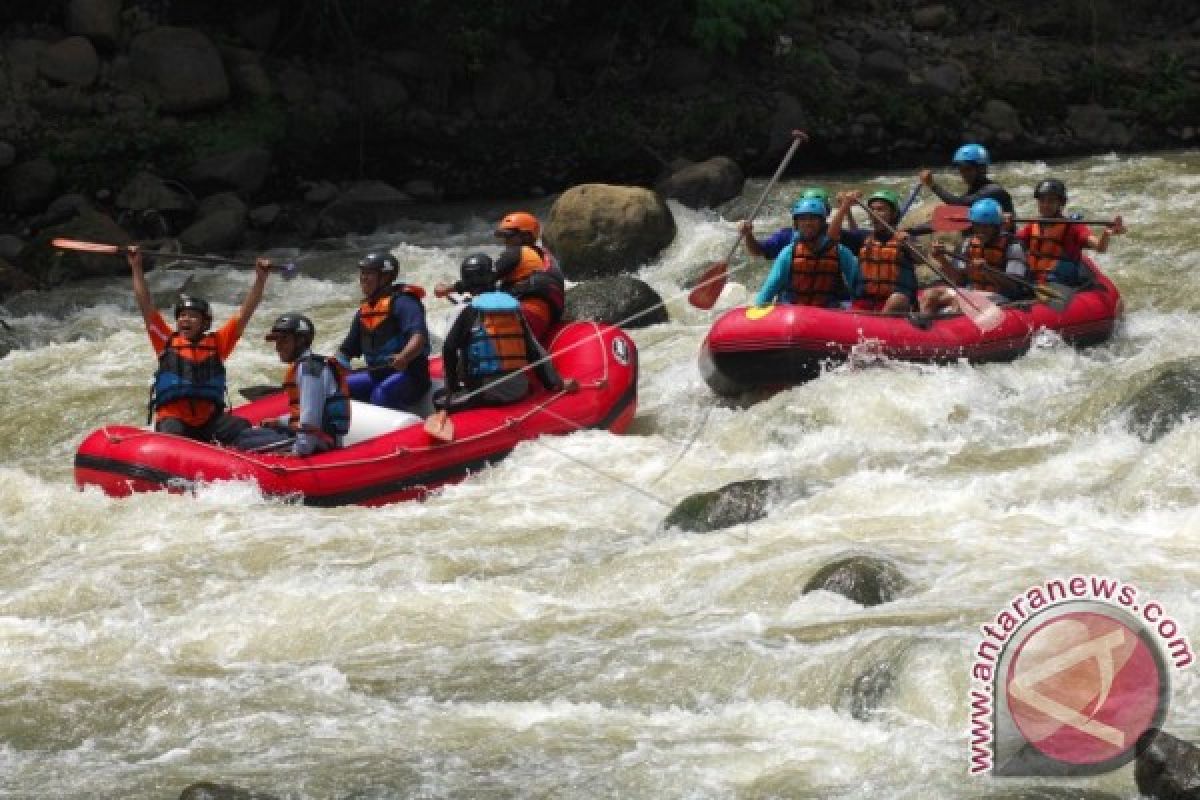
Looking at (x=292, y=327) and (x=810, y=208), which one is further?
(x=810, y=208)

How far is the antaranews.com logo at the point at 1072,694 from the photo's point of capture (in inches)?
221

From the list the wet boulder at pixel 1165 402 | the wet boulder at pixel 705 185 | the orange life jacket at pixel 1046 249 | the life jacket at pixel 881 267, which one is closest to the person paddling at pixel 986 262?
the orange life jacket at pixel 1046 249

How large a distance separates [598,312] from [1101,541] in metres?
5.40

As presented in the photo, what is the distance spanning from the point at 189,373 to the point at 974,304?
449 centimetres

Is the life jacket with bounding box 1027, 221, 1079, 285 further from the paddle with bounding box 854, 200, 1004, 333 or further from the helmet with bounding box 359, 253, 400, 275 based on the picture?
the helmet with bounding box 359, 253, 400, 275

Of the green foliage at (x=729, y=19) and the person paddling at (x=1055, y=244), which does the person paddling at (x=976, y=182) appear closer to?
the person paddling at (x=1055, y=244)

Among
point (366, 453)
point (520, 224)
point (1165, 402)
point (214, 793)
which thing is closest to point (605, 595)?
point (366, 453)

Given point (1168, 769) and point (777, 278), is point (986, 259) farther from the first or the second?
point (1168, 769)

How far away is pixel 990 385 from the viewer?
1060 centimetres

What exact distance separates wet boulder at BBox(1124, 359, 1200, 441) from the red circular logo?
3.53 m

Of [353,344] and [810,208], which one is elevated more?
[810,208]

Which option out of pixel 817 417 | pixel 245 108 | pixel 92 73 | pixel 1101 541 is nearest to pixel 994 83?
pixel 245 108

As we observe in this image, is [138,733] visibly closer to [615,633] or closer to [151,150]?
[615,633]

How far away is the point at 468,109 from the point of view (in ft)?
61.7
